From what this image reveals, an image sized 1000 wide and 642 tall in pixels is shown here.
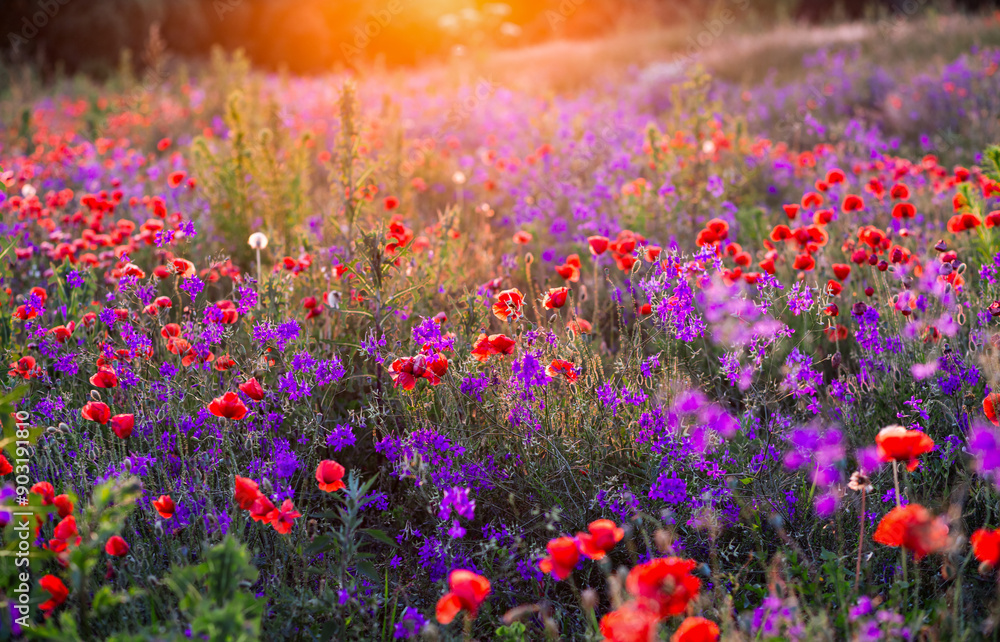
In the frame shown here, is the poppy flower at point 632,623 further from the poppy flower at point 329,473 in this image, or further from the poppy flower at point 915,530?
the poppy flower at point 329,473

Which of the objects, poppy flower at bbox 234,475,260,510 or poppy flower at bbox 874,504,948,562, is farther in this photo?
poppy flower at bbox 234,475,260,510

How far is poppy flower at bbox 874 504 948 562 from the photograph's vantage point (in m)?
1.23

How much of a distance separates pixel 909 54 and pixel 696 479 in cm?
975

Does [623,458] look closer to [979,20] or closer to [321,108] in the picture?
[321,108]

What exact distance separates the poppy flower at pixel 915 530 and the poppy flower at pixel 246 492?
4.25 ft

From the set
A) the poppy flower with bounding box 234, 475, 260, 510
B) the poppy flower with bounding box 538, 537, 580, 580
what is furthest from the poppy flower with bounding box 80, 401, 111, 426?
the poppy flower with bounding box 538, 537, 580, 580

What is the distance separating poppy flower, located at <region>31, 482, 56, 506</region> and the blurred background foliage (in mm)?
17474

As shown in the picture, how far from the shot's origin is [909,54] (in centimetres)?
932

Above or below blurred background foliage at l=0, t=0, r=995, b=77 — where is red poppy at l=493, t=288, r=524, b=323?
below

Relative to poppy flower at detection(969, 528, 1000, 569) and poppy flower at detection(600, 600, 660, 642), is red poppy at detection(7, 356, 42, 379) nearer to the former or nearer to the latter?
poppy flower at detection(600, 600, 660, 642)

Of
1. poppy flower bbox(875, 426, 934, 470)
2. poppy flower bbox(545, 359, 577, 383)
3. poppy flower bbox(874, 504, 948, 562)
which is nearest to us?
poppy flower bbox(874, 504, 948, 562)

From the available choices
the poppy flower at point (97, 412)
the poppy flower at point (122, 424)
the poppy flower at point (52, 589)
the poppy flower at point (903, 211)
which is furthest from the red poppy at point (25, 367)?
the poppy flower at point (903, 211)

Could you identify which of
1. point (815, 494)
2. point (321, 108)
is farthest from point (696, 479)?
point (321, 108)

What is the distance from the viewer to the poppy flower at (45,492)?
1527mm
